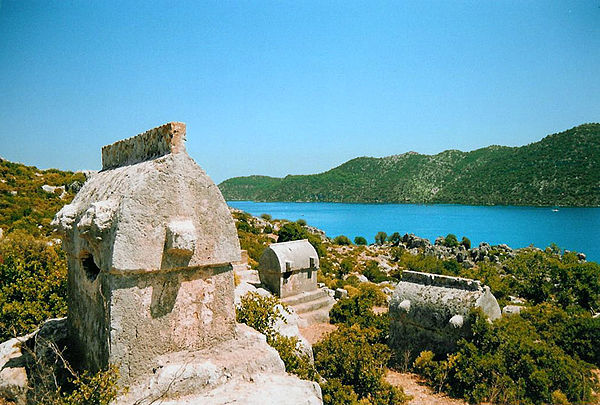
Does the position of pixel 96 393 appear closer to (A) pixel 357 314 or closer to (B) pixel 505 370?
(B) pixel 505 370

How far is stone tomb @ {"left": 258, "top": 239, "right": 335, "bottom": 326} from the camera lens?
13.6 metres

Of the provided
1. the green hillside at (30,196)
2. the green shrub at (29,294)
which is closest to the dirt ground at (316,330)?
the green shrub at (29,294)

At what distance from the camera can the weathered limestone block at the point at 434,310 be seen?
360 inches

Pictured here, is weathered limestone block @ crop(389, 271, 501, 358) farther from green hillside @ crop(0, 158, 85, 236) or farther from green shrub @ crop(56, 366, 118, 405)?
green hillside @ crop(0, 158, 85, 236)

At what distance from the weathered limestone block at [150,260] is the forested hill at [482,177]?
4272 inches

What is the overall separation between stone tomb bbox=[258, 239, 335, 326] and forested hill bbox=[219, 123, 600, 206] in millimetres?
100115

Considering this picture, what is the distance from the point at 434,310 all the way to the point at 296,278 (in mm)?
5762

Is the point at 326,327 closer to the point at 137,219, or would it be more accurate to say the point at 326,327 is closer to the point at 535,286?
the point at 137,219

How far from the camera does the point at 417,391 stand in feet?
28.5

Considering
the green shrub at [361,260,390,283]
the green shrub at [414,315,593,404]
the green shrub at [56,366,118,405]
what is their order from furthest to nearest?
the green shrub at [361,260,390,283] → the green shrub at [414,315,593,404] → the green shrub at [56,366,118,405]

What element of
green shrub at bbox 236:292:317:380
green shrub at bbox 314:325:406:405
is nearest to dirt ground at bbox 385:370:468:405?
green shrub at bbox 314:325:406:405

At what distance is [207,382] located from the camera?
4.07m

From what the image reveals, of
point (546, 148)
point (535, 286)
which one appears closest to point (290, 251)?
point (535, 286)

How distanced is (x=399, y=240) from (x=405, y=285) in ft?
143
